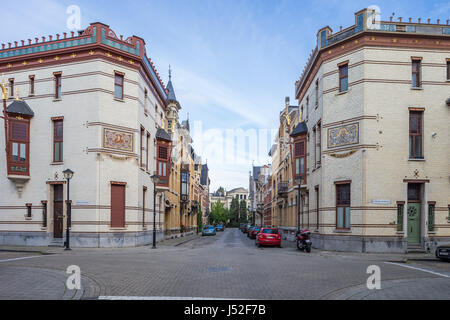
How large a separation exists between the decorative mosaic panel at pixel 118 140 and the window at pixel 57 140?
303 centimetres

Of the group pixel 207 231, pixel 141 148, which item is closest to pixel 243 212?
pixel 207 231

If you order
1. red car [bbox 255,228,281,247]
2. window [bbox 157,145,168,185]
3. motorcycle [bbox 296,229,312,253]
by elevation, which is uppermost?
window [bbox 157,145,168,185]

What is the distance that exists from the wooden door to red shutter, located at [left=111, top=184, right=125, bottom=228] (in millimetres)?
3164

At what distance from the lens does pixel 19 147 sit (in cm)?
2358

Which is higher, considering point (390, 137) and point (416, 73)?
point (416, 73)

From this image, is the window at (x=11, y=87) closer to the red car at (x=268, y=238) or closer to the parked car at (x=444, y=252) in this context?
the red car at (x=268, y=238)

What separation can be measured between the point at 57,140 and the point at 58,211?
14.6 ft

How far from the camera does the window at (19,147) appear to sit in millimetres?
23180

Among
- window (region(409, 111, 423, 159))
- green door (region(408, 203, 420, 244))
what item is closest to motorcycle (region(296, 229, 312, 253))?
green door (region(408, 203, 420, 244))

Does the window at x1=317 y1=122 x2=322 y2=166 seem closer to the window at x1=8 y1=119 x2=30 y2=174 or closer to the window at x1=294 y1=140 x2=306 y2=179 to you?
the window at x1=294 y1=140 x2=306 y2=179

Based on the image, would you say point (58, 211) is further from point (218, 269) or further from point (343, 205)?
point (343, 205)

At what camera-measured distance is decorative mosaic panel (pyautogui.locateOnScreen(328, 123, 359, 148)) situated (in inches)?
835
